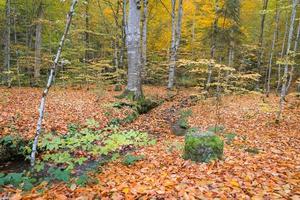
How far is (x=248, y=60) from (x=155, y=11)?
1039 cm

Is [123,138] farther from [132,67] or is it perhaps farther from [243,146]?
[132,67]

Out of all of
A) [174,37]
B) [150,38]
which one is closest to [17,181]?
[174,37]

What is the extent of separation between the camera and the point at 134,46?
36.8 feet

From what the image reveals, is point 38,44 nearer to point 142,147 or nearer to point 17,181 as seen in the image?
A: point 142,147

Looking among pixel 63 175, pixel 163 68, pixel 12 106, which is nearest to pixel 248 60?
pixel 163 68

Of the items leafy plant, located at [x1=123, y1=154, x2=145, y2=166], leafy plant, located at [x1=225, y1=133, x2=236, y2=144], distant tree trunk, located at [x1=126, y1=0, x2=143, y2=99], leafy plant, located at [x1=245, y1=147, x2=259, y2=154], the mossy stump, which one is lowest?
leafy plant, located at [x1=123, y1=154, x2=145, y2=166]

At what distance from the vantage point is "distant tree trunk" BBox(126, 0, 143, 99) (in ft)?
36.0

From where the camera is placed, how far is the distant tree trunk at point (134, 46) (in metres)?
11.0

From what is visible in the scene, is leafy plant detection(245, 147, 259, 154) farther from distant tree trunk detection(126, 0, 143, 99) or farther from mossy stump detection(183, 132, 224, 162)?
distant tree trunk detection(126, 0, 143, 99)

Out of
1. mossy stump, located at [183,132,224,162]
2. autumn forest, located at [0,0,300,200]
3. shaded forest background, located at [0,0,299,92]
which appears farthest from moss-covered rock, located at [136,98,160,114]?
mossy stump, located at [183,132,224,162]

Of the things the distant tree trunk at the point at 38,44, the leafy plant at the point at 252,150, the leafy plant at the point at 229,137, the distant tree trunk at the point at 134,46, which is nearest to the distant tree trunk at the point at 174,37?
the distant tree trunk at the point at 134,46

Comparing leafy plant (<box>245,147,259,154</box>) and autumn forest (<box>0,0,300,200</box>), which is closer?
autumn forest (<box>0,0,300,200</box>)

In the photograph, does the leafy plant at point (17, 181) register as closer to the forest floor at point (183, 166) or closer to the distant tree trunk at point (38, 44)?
the forest floor at point (183, 166)

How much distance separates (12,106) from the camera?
903 centimetres
